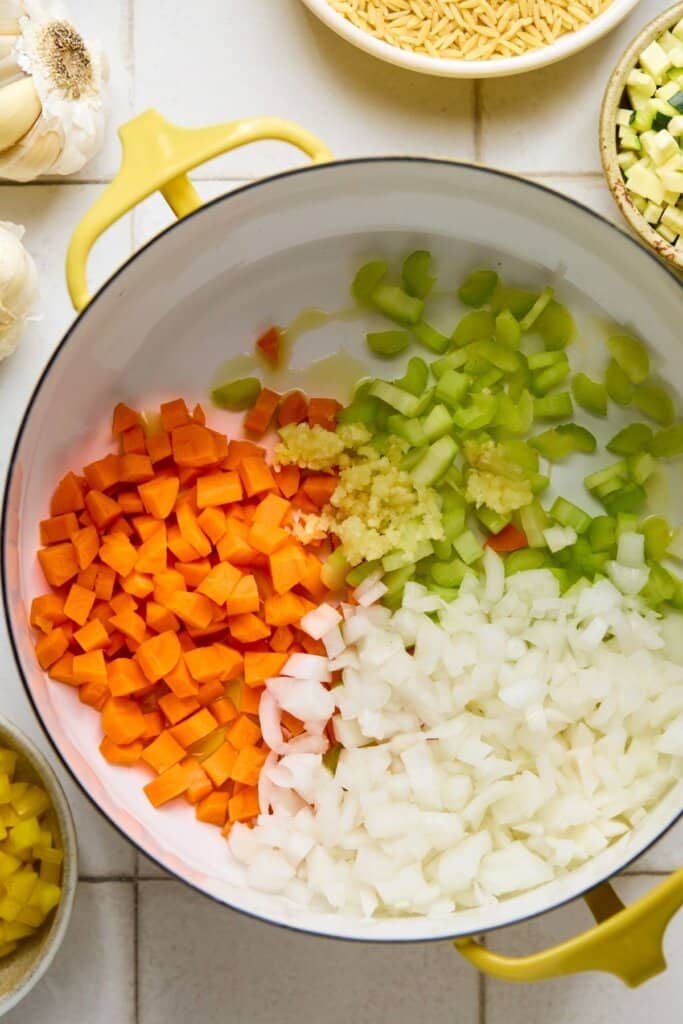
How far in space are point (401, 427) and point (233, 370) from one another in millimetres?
216

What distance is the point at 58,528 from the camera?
3.83 feet

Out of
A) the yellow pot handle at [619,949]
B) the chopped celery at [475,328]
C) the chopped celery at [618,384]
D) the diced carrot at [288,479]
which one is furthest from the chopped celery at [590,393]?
the yellow pot handle at [619,949]

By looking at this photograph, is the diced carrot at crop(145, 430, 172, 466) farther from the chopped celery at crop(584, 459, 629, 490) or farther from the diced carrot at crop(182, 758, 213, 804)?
the chopped celery at crop(584, 459, 629, 490)

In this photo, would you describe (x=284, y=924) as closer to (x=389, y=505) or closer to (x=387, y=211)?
(x=389, y=505)

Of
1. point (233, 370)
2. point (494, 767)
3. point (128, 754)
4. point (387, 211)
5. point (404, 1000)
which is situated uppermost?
point (387, 211)

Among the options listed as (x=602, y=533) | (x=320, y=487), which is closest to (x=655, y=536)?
(x=602, y=533)

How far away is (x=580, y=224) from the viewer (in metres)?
1.11

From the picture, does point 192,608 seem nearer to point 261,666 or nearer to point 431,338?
point 261,666

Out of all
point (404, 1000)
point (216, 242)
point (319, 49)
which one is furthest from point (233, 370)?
point (404, 1000)

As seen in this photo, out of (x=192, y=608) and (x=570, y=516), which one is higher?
(x=192, y=608)

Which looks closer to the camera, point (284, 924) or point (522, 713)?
point (284, 924)

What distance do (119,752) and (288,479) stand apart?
357 millimetres

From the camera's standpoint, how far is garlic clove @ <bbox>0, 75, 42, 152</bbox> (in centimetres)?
113

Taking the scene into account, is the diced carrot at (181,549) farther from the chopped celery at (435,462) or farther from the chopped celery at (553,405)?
the chopped celery at (553,405)
